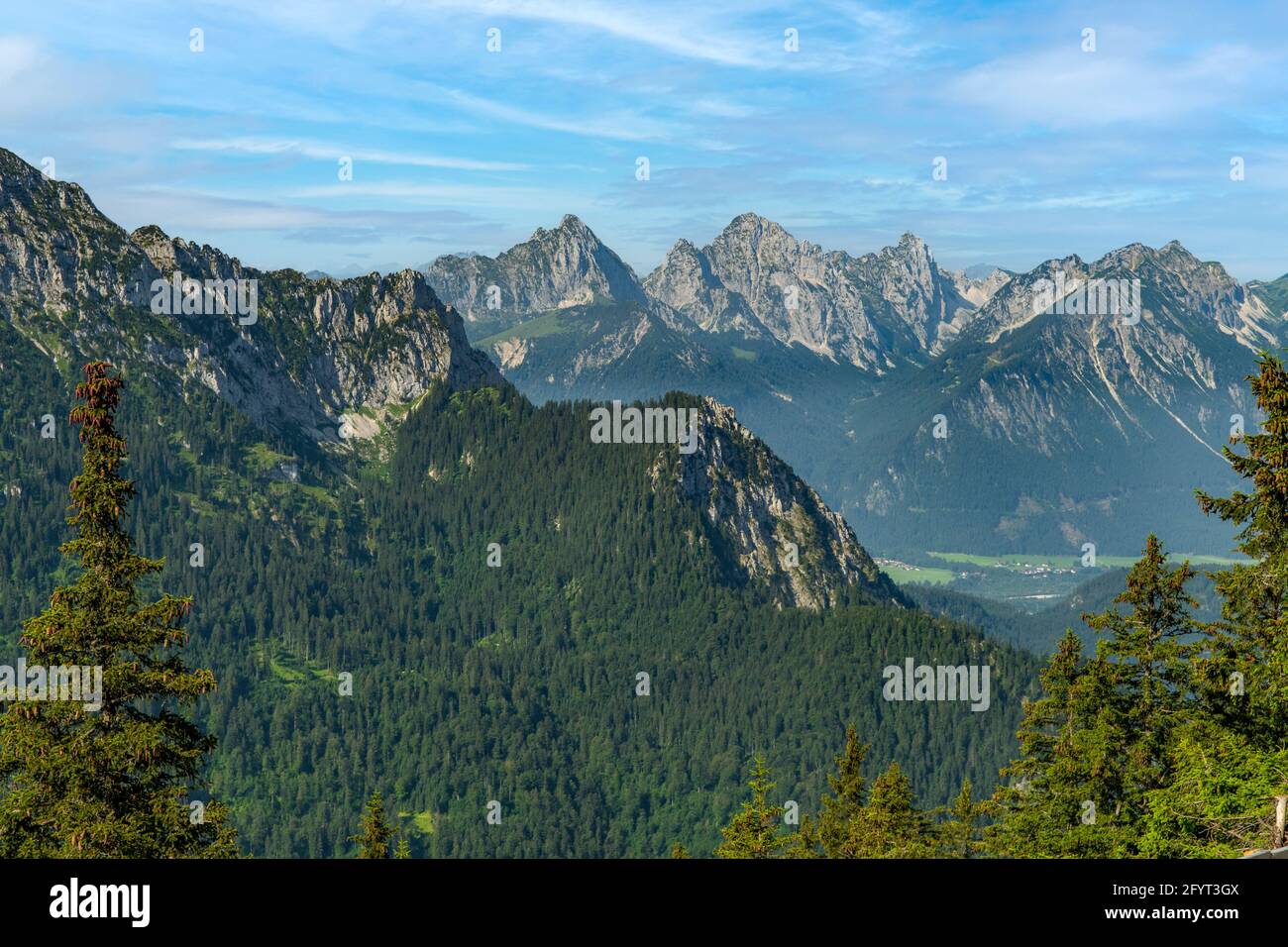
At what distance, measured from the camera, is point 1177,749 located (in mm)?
46938

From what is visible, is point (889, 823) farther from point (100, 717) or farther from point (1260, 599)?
point (100, 717)

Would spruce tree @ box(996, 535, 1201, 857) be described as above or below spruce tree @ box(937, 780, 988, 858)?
above

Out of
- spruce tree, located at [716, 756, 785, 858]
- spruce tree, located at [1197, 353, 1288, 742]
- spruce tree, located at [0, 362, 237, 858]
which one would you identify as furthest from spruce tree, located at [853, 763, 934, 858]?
spruce tree, located at [0, 362, 237, 858]

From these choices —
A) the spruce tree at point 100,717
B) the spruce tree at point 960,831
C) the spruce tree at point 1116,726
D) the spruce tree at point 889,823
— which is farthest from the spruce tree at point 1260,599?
the spruce tree at point 100,717

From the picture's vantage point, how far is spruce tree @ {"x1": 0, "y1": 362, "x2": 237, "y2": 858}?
3750 cm

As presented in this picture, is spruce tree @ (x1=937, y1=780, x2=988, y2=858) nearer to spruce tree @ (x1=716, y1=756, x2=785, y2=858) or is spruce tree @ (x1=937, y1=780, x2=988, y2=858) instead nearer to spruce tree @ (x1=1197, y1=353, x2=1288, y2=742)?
spruce tree @ (x1=716, y1=756, x2=785, y2=858)

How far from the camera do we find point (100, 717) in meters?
38.3

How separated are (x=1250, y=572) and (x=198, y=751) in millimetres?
44767

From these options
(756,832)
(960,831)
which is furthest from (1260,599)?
(756,832)

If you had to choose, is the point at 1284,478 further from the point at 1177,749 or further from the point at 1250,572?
the point at 1177,749
